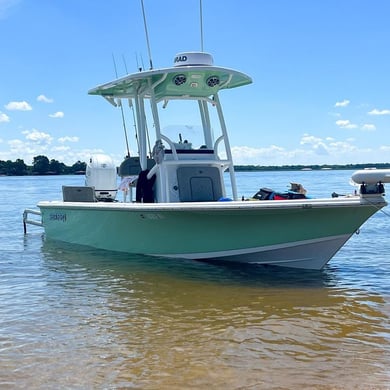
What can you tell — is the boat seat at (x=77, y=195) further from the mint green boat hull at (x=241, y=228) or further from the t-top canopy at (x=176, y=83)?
the t-top canopy at (x=176, y=83)

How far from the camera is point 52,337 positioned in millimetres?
5324

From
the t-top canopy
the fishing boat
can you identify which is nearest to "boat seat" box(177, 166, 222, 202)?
the fishing boat

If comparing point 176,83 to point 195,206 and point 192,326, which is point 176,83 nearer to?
point 195,206

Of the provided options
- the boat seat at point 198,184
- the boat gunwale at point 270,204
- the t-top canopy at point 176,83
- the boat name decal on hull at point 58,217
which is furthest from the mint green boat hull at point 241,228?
the t-top canopy at point 176,83

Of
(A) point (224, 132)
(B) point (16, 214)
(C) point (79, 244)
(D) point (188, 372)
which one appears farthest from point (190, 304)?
(B) point (16, 214)

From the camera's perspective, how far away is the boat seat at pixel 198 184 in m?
9.29

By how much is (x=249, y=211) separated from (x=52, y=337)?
3.26 metres

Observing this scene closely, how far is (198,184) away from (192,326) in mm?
4110

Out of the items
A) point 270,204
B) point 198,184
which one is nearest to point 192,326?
point 270,204

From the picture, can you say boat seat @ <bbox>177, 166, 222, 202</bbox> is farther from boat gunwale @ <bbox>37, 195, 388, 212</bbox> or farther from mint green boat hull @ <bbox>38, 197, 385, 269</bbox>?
boat gunwale @ <bbox>37, 195, 388, 212</bbox>

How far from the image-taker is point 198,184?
9414 mm

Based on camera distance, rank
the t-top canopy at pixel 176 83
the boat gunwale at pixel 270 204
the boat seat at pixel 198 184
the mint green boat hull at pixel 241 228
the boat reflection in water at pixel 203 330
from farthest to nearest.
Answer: the boat seat at pixel 198 184 < the t-top canopy at pixel 176 83 < the mint green boat hull at pixel 241 228 < the boat gunwale at pixel 270 204 < the boat reflection in water at pixel 203 330

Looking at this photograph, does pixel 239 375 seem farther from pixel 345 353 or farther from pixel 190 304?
pixel 190 304

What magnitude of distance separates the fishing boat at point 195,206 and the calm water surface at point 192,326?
386mm
